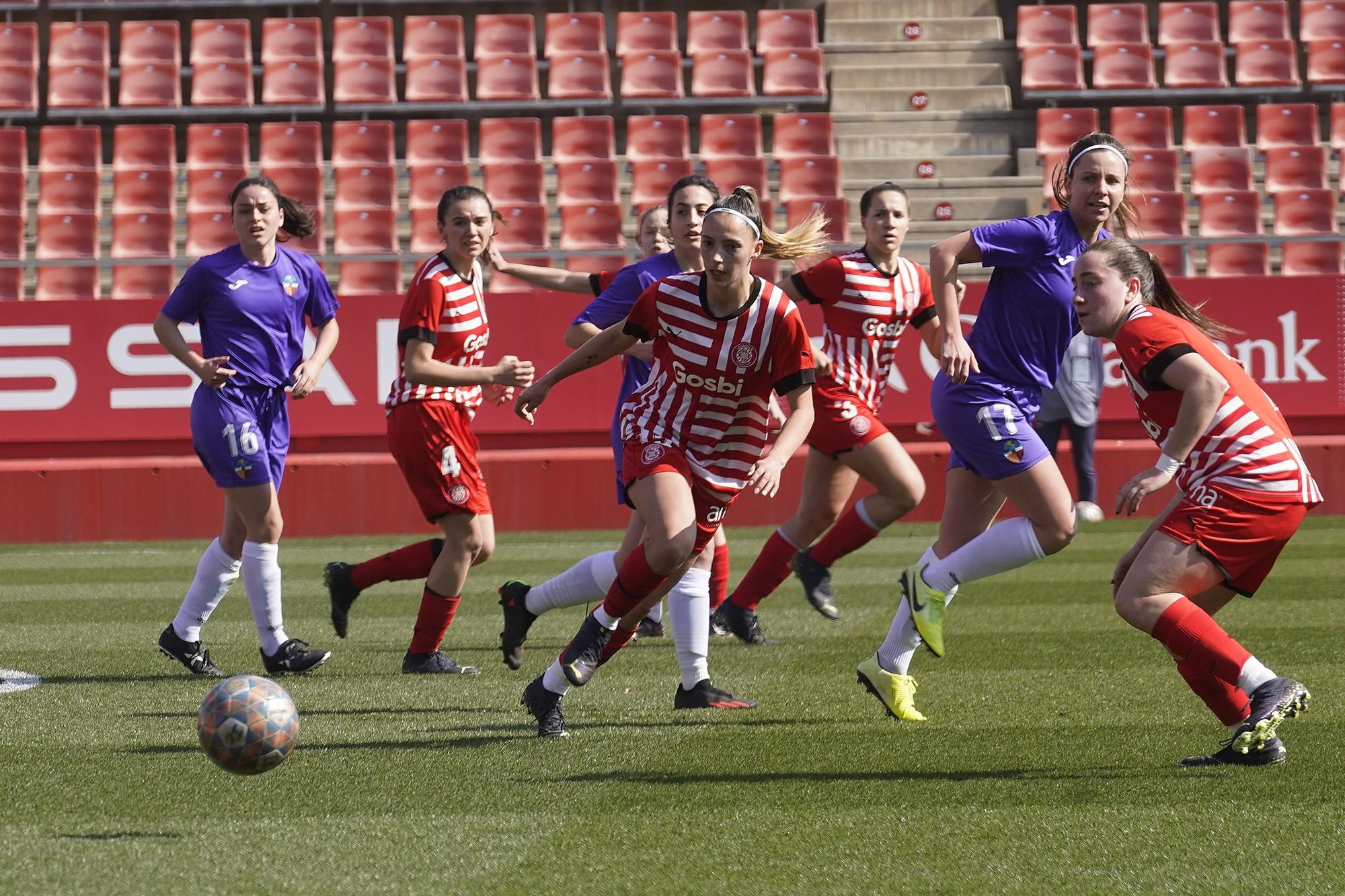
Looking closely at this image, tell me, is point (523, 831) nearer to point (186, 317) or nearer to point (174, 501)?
point (186, 317)

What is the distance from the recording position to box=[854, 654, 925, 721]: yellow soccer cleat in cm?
550

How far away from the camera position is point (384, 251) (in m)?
16.1

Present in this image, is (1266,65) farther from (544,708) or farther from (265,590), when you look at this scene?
(544,708)

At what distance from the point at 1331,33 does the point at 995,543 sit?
1592 cm

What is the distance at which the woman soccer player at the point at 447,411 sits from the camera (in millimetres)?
6504

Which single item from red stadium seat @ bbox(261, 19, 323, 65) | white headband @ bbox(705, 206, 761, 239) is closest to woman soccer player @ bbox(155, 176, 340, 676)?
white headband @ bbox(705, 206, 761, 239)

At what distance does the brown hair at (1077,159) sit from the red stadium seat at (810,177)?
11.0 meters

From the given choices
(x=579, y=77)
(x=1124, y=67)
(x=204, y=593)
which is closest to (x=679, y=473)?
(x=204, y=593)

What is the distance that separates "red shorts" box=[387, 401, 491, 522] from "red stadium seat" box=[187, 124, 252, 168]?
11.6 meters

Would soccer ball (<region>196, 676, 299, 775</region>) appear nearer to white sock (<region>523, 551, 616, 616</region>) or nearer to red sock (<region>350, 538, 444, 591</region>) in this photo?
white sock (<region>523, 551, 616, 616</region>)

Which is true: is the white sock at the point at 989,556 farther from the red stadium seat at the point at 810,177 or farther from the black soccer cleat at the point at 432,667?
the red stadium seat at the point at 810,177

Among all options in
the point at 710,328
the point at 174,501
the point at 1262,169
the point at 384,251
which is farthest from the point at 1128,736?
the point at 1262,169

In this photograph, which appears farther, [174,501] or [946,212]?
[946,212]

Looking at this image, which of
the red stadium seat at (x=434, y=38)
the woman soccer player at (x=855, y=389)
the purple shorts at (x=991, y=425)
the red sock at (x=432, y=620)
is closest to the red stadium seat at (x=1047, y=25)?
Answer: the red stadium seat at (x=434, y=38)
